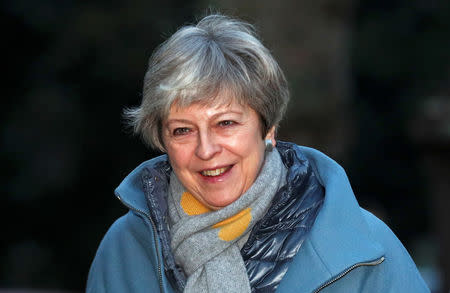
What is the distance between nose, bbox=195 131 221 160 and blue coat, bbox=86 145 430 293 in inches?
12.3

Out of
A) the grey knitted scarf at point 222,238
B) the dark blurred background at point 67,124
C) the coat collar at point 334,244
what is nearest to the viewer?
the coat collar at point 334,244

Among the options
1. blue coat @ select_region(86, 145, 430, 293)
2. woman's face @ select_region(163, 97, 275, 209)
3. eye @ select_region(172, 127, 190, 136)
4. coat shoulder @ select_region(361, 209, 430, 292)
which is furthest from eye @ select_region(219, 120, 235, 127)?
coat shoulder @ select_region(361, 209, 430, 292)

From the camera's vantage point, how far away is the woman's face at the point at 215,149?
8.97 feet

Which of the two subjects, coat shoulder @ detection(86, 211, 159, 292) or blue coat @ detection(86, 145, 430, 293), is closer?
blue coat @ detection(86, 145, 430, 293)

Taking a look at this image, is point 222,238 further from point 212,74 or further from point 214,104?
point 212,74

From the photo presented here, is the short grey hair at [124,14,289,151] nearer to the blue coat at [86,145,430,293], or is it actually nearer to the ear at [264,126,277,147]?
the ear at [264,126,277,147]

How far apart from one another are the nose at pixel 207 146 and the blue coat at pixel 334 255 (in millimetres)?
313

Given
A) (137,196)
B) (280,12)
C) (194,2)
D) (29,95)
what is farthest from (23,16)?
(137,196)

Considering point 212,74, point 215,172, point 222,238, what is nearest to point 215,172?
point 215,172

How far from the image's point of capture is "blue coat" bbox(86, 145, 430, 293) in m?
2.58

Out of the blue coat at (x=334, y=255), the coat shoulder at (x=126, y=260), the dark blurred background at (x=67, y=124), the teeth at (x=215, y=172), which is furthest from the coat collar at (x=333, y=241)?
the dark blurred background at (x=67, y=124)

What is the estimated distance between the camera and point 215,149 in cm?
274

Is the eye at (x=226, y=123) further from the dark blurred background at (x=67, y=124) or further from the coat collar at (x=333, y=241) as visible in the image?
the dark blurred background at (x=67, y=124)

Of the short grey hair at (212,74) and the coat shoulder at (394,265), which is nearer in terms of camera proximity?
the coat shoulder at (394,265)
